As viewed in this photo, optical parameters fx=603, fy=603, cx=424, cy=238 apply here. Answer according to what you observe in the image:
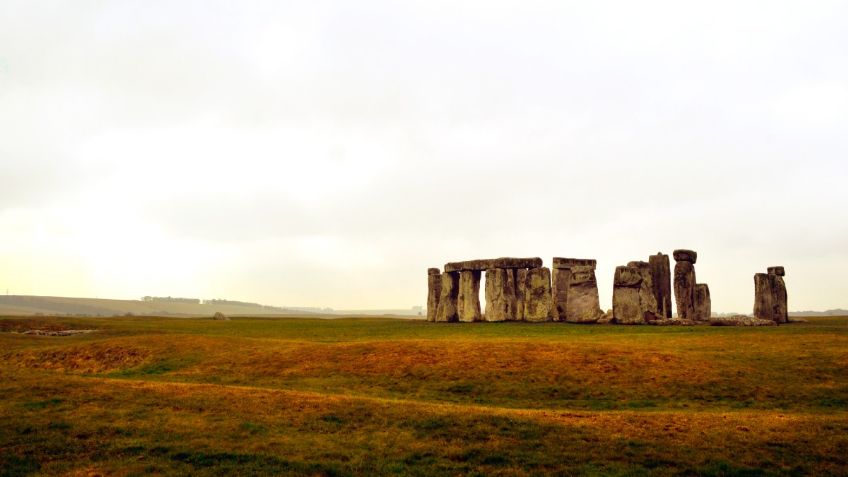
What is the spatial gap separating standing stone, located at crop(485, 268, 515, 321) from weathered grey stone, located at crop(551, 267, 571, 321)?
2830mm

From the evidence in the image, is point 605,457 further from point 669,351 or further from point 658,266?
point 658,266

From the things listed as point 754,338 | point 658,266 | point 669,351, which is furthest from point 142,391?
point 658,266

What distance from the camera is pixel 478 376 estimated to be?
19.3 metres

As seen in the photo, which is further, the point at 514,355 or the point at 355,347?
the point at 355,347

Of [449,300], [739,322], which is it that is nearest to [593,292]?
[739,322]

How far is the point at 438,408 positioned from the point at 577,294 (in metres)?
25.1

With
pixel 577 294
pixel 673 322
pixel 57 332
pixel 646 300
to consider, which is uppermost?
pixel 577 294

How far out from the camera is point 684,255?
38625 mm

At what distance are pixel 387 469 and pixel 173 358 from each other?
16291 mm

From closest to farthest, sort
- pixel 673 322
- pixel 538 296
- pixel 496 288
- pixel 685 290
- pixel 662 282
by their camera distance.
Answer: pixel 673 322
pixel 685 290
pixel 538 296
pixel 496 288
pixel 662 282

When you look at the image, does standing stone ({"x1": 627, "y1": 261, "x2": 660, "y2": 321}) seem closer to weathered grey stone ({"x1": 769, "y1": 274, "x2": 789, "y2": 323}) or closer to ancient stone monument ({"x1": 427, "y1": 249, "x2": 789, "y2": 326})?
ancient stone monument ({"x1": 427, "y1": 249, "x2": 789, "y2": 326})

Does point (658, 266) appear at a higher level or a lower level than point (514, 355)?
higher

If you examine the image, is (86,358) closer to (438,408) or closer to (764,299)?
(438,408)

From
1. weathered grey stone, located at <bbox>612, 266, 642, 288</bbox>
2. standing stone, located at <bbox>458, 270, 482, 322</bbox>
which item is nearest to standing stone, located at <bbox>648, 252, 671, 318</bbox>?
weathered grey stone, located at <bbox>612, 266, 642, 288</bbox>
